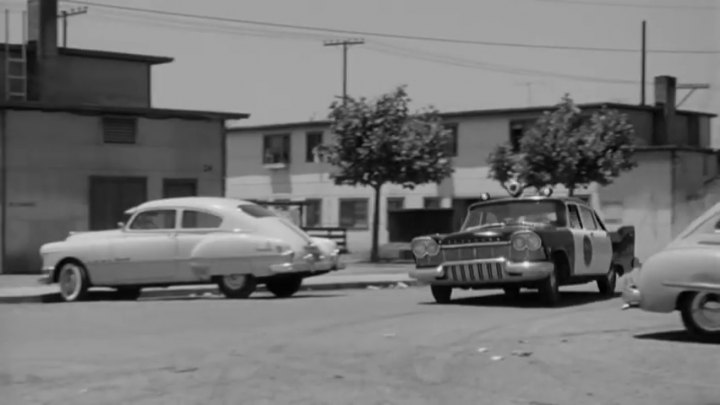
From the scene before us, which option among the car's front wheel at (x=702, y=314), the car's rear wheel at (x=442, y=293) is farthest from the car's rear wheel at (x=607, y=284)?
the car's front wheel at (x=702, y=314)

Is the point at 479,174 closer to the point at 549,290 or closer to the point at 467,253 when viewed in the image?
the point at 467,253

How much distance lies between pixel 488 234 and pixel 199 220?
514 cm

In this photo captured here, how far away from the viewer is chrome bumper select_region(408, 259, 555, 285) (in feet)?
56.2

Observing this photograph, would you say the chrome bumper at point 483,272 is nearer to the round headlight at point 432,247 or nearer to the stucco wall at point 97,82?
the round headlight at point 432,247

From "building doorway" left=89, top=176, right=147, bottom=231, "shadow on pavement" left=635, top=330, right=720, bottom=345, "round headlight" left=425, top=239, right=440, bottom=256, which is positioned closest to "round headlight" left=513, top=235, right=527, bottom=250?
"round headlight" left=425, top=239, right=440, bottom=256

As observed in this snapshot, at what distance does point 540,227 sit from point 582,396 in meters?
8.63

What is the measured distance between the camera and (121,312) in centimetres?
1747

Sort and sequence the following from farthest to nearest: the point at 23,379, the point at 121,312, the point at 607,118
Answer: the point at 607,118 < the point at 121,312 < the point at 23,379

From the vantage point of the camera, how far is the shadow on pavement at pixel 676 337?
498 inches

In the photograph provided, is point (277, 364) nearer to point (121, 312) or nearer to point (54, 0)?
point (121, 312)

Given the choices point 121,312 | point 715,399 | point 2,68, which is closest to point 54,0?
point 2,68

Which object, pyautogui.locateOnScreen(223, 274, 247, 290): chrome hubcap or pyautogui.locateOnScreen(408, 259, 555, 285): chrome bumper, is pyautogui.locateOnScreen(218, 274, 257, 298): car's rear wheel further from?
pyautogui.locateOnScreen(408, 259, 555, 285): chrome bumper

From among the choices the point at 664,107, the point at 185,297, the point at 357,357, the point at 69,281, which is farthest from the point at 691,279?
the point at 664,107

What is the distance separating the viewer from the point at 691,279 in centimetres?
1262
